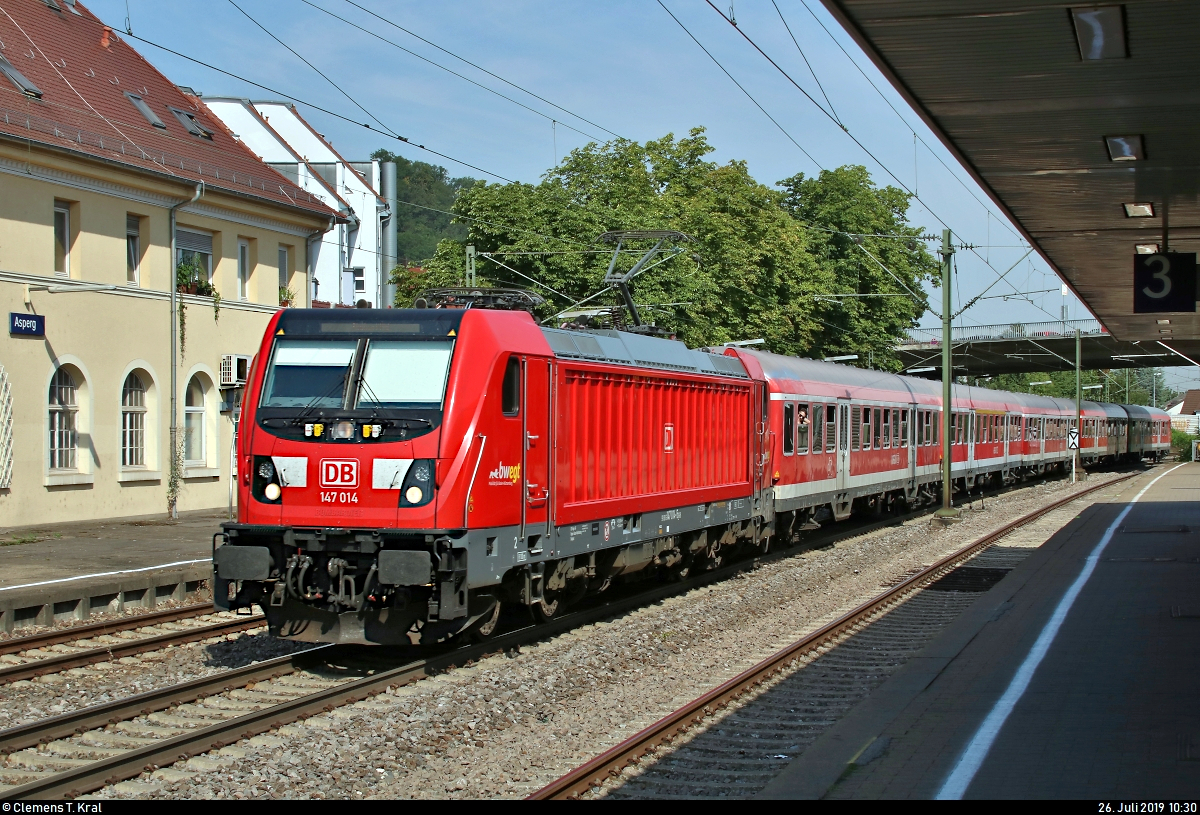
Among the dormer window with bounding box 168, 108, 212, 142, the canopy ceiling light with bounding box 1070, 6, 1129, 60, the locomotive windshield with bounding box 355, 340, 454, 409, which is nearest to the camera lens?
the canopy ceiling light with bounding box 1070, 6, 1129, 60

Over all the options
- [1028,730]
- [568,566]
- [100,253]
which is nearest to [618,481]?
[568,566]

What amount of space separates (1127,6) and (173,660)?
9.65 metres

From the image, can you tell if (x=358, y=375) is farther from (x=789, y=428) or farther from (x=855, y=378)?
(x=855, y=378)

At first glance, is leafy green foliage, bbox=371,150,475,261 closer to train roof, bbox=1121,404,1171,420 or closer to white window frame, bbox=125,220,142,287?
train roof, bbox=1121,404,1171,420

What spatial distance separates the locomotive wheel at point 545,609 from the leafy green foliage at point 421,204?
235 ft

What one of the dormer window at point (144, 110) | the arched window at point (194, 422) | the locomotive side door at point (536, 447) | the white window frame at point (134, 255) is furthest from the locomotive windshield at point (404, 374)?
the dormer window at point (144, 110)

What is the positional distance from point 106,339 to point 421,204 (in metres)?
79.2

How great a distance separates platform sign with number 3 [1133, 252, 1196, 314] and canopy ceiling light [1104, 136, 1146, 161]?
3642 mm

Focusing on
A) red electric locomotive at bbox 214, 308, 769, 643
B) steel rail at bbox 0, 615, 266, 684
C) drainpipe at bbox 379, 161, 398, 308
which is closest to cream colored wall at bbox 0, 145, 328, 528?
steel rail at bbox 0, 615, 266, 684

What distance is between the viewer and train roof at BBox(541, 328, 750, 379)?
489 inches

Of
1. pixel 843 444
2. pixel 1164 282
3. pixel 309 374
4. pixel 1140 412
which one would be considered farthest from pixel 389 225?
pixel 1140 412

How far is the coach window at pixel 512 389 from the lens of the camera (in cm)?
1097

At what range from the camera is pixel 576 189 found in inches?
1635

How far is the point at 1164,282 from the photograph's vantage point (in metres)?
15.8
